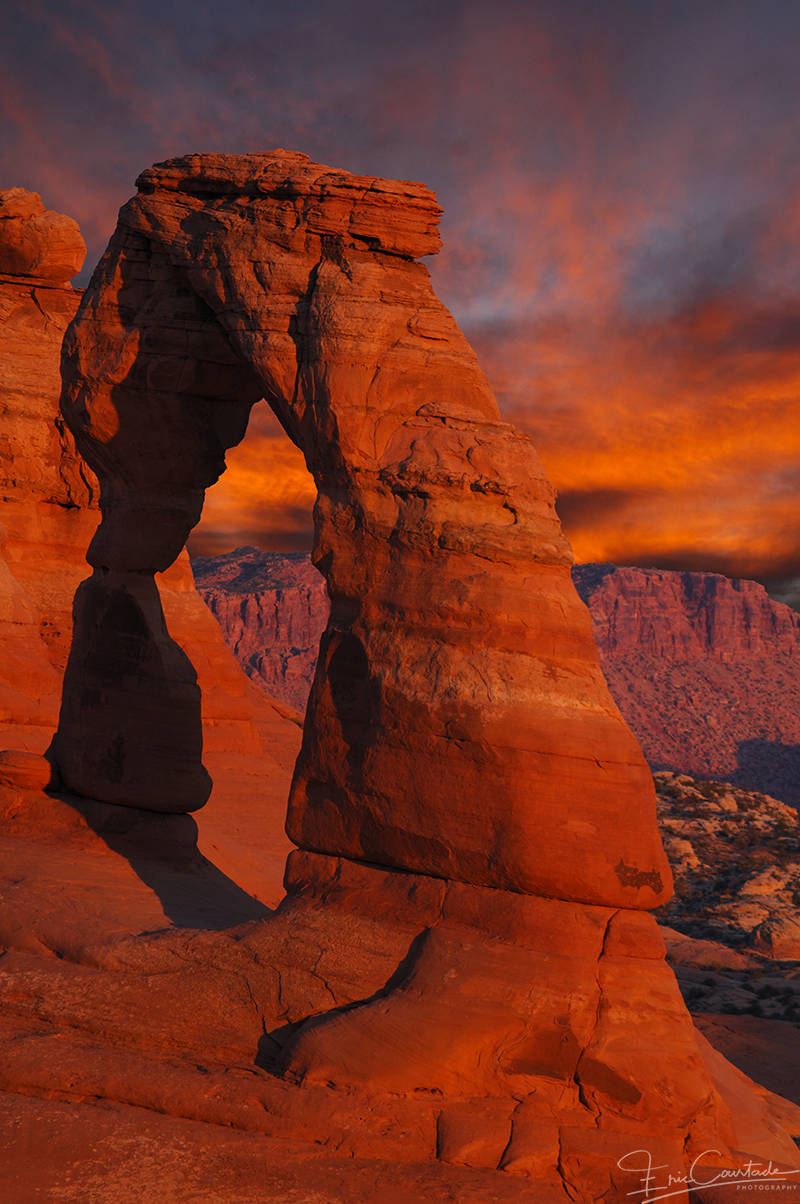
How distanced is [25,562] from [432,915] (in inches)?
683

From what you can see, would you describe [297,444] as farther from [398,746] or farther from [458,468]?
[398,746]

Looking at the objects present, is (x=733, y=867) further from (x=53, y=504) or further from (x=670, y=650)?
(x=670, y=650)

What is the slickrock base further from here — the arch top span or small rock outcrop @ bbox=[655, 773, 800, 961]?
small rock outcrop @ bbox=[655, 773, 800, 961]

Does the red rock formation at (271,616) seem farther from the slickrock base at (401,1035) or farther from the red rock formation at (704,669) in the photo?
the slickrock base at (401,1035)

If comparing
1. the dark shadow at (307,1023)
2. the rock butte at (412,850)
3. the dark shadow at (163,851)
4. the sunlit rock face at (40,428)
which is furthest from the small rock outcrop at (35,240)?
the dark shadow at (307,1023)

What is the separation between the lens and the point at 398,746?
298 inches

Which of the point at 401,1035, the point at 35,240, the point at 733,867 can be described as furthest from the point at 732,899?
the point at 35,240

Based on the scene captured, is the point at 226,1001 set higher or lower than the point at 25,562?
lower

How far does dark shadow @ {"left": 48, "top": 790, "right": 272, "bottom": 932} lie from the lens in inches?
425

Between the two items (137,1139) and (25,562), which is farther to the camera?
(25,562)

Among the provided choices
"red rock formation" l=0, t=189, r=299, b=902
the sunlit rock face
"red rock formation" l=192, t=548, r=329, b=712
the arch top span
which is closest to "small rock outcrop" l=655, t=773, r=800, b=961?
"red rock formation" l=0, t=189, r=299, b=902

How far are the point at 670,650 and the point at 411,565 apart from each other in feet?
382

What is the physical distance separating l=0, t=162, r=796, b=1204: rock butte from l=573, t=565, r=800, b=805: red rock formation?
84268mm

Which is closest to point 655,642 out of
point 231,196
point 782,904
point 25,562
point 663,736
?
point 663,736
